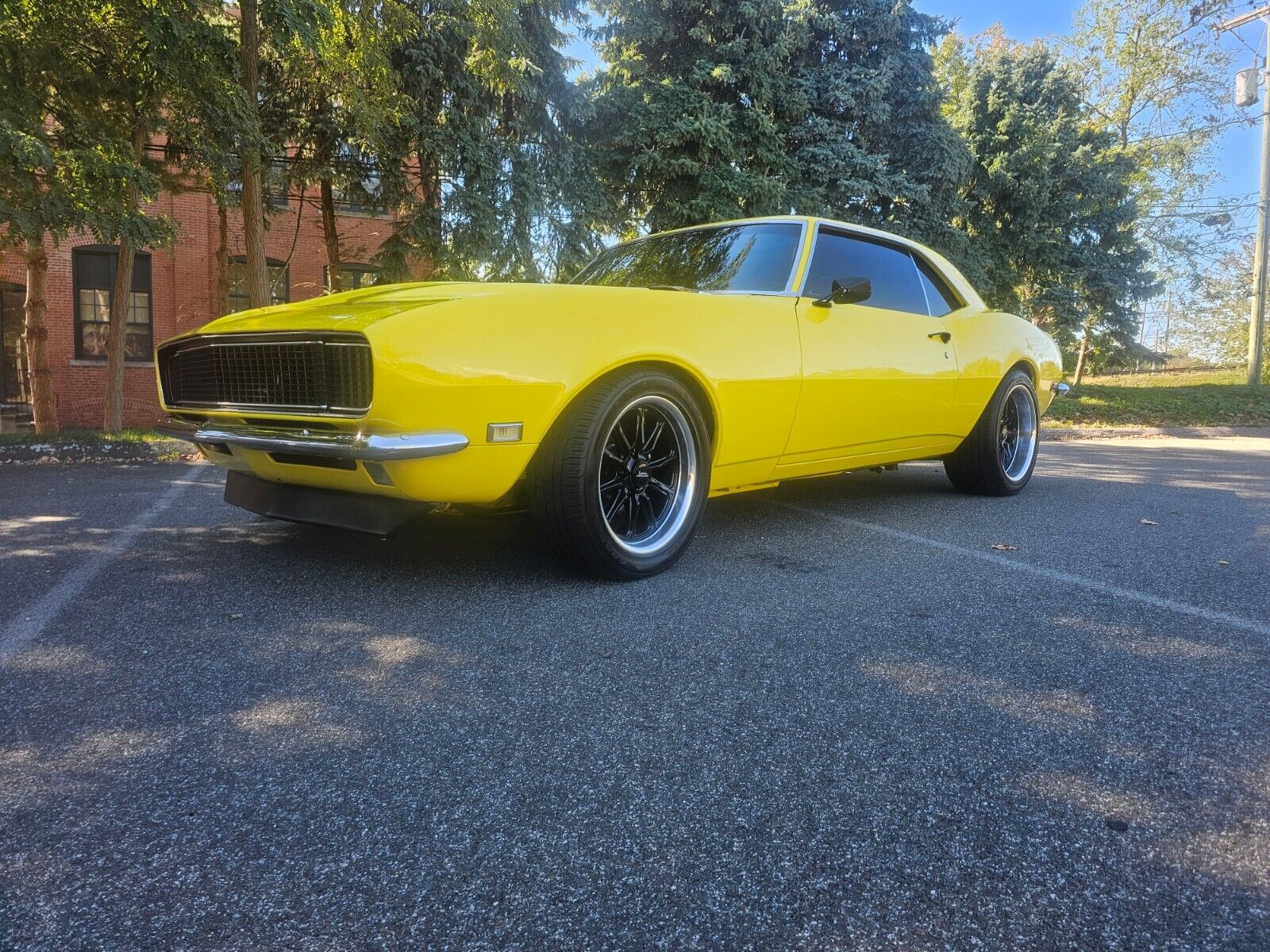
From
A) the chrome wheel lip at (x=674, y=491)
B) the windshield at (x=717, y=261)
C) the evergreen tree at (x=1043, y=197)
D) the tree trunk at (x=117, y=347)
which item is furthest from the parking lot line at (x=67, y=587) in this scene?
the evergreen tree at (x=1043, y=197)

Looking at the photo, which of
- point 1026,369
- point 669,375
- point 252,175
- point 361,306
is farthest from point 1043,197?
point 361,306

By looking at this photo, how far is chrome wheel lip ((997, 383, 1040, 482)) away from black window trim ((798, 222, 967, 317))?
0.85 metres

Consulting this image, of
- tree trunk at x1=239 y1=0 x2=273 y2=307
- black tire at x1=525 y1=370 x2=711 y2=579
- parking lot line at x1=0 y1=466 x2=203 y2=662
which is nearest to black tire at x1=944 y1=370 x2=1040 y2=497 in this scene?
black tire at x1=525 y1=370 x2=711 y2=579

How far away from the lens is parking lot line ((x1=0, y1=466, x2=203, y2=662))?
2.46 m

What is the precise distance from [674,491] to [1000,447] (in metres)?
2.81

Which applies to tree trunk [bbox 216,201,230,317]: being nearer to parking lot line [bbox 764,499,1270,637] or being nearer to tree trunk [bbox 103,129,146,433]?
tree trunk [bbox 103,129,146,433]

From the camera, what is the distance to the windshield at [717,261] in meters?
3.72

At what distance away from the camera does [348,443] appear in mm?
2555

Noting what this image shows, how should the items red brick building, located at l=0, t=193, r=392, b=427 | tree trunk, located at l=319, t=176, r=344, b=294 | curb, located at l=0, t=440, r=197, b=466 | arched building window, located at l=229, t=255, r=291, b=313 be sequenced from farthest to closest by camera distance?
arched building window, located at l=229, t=255, r=291, b=313 → red brick building, located at l=0, t=193, r=392, b=427 → tree trunk, located at l=319, t=176, r=344, b=294 → curb, located at l=0, t=440, r=197, b=466

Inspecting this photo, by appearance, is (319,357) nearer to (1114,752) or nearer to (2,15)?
(1114,752)

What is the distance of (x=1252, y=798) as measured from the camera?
160 cm

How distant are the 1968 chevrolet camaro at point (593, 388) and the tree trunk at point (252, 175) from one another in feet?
21.6

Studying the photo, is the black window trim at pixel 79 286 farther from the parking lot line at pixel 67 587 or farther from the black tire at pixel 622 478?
the black tire at pixel 622 478

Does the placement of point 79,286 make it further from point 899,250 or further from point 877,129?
point 899,250
